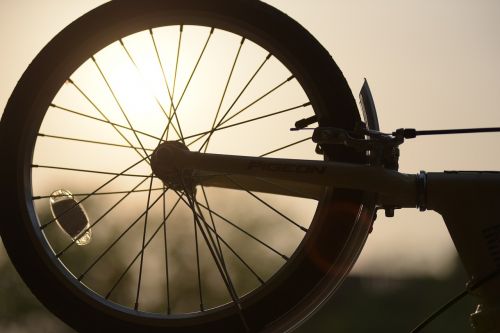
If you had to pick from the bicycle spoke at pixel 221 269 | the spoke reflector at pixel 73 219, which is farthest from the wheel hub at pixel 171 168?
the spoke reflector at pixel 73 219

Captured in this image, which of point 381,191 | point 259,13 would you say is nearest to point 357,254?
point 381,191

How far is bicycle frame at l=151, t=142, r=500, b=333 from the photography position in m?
2.96

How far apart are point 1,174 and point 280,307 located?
783 millimetres

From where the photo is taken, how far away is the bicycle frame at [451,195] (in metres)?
2.96

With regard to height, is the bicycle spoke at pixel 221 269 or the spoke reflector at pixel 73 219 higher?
the spoke reflector at pixel 73 219

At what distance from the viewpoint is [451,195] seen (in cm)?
298

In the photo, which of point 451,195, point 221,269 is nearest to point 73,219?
point 221,269

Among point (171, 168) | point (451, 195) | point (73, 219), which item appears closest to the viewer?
point (451, 195)

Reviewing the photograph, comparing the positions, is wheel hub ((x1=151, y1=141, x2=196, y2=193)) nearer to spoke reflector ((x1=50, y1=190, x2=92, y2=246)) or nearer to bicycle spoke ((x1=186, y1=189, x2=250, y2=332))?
bicycle spoke ((x1=186, y1=189, x2=250, y2=332))

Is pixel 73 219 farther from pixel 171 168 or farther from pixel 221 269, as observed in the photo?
pixel 221 269

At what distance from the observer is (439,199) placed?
118 inches

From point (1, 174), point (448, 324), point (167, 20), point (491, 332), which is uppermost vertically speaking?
point (448, 324)

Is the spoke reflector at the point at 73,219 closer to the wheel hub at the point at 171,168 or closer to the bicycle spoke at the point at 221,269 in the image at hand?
the wheel hub at the point at 171,168

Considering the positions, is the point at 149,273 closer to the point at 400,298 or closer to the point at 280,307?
the point at 280,307
